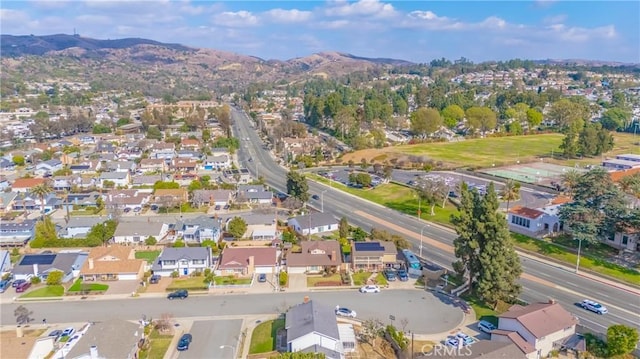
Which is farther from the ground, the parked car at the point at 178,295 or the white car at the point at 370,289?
the white car at the point at 370,289

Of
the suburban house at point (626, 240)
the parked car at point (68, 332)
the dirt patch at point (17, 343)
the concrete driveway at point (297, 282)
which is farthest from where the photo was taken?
the suburban house at point (626, 240)

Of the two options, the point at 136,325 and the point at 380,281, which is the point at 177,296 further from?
the point at 380,281

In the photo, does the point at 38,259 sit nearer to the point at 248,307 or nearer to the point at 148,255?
the point at 148,255

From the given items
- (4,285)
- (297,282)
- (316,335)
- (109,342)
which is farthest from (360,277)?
(4,285)

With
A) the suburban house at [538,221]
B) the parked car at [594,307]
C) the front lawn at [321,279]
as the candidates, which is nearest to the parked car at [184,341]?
the front lawn at [321,279]

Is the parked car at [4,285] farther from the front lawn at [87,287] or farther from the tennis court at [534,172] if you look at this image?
the tennis court at [534,172]
